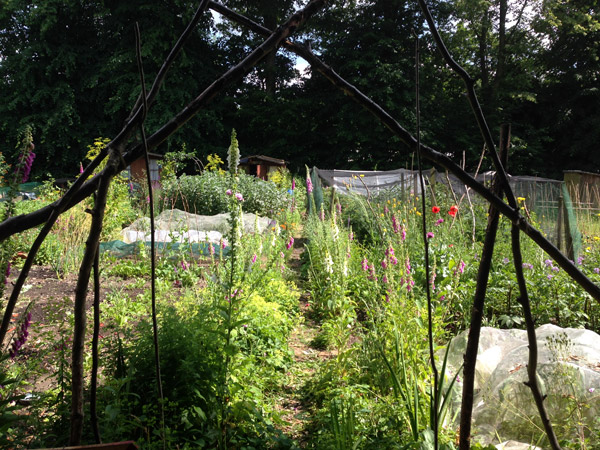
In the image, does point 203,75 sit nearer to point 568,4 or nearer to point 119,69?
point 119,69

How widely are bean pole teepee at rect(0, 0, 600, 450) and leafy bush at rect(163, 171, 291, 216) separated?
9.33 meters

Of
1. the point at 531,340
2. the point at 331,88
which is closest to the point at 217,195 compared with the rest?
the point at 531,340

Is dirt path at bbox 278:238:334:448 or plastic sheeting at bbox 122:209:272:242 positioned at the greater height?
plastic sheeting at bbox 122:209:272:242

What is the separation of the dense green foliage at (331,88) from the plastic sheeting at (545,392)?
63.3ft

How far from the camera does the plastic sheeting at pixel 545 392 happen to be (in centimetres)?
196

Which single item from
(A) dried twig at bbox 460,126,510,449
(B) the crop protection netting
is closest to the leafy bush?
(B) the crop protection netting

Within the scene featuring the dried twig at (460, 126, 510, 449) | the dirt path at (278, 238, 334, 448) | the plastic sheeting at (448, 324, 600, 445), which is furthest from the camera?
the dirt path at (278, 238, 334, 448)

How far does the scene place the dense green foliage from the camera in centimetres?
2002

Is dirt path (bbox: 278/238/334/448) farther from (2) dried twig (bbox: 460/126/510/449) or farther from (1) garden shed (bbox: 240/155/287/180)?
(1) garden shed (bbox: 240/155/287/180)

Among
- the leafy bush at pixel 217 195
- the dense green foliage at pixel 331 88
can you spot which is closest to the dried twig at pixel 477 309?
the leafy bush at pixel 217 195

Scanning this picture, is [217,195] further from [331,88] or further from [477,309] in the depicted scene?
[331,88]

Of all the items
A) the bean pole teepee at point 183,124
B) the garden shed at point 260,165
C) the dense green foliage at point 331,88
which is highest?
the dense green foliage at point 331,88

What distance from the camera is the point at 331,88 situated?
23.5 metres

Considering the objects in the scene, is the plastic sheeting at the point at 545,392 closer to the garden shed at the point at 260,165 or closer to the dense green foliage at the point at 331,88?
the garden shed at the point at 260,165
